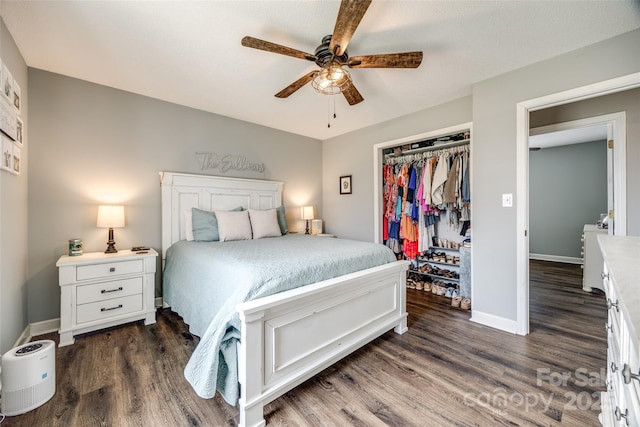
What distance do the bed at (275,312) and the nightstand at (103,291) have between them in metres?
0.24

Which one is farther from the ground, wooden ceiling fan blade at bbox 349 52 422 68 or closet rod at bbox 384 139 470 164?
wooden ceiling fan blade at bbox 349 52 422 68

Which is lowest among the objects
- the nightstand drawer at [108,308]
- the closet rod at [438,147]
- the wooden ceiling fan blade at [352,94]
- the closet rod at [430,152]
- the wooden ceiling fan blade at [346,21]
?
the nightstand drawer at [108,308]

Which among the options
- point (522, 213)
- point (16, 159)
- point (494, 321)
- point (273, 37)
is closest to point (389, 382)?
point (494, 321)

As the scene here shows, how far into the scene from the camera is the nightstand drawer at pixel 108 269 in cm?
224

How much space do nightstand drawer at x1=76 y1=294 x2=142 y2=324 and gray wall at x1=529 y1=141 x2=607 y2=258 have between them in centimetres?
714

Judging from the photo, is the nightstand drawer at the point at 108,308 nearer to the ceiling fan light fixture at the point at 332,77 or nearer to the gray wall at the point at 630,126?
the ceiling fan light fixture at the point at 332,77

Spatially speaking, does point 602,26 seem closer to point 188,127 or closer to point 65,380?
point 188,127

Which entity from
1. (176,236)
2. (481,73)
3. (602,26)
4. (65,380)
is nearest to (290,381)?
(65,380)

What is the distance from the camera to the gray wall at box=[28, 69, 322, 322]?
2.43m

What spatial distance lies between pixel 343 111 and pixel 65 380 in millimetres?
3546

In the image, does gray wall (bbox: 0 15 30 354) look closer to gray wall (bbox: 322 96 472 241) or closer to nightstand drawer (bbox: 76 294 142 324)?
nightstand drawer (bbox: 76 294 142 324)

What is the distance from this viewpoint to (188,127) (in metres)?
3.26

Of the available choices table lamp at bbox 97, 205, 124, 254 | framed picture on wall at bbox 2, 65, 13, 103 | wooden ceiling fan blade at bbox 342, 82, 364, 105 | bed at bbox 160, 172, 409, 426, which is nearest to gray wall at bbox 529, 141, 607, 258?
bed at bbox 160, 172, 409, 426

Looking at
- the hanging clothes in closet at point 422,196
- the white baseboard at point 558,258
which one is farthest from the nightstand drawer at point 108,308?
the white baseboard at point 558,258
